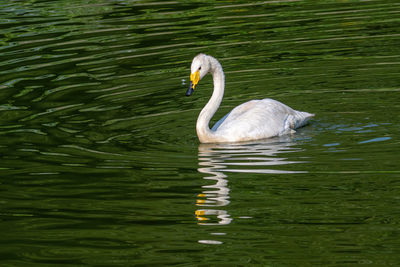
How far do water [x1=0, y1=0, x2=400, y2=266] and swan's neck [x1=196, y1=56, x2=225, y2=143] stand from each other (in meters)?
0.19

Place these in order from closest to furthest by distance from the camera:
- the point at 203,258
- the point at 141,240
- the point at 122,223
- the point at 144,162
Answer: the point at 203,258, the point at 141,240, the point at 122,223, the point at 144,162

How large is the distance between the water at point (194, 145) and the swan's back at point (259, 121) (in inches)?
6.3

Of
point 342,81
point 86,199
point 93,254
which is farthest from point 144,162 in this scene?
point 342,81

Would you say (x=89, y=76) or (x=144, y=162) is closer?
(x=144, y=162)

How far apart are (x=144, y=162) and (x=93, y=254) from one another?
3.01m

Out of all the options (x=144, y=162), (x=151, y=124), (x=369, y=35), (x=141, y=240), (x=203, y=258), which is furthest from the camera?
(x=369, y=35)

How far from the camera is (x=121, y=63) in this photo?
53.5ft

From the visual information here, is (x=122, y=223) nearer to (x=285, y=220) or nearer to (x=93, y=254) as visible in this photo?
(x=93, y=254)

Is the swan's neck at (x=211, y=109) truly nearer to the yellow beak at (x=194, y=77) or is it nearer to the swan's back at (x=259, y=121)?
the swan's back at (x=259, y=121)

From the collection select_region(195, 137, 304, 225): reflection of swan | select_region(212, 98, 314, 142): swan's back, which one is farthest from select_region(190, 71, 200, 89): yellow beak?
select_region(195, 137, 304, 225): reflection of swan

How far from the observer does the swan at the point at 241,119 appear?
1116 cm

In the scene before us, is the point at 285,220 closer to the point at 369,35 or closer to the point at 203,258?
the point at 203,258

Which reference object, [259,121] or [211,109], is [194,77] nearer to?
[211,109]

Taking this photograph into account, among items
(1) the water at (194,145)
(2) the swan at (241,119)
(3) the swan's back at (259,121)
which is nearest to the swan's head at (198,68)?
(2) the swan at (241,119)
